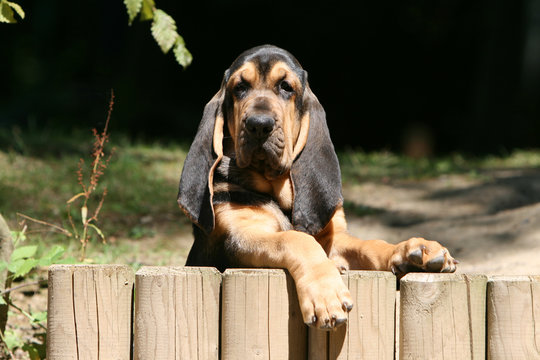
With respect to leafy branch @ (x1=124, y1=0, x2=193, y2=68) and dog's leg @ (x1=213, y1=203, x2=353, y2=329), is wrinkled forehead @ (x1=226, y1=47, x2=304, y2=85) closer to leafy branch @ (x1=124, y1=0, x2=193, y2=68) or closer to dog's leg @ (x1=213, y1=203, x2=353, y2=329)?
leafy branch @ (x1=124, y1=0, x2=193, y2=68)

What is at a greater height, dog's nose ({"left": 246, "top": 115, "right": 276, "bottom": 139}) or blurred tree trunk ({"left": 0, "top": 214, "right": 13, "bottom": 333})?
dog's nose ({"left": 246, "top": 115, "right": 276, "bottom": 139})

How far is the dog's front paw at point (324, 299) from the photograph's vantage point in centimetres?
289

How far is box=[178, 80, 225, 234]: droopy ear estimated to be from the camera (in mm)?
3689

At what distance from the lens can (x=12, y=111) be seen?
15.2m

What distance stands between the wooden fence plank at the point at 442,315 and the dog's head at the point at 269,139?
915 mm

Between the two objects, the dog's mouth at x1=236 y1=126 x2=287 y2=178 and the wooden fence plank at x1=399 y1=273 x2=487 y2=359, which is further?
the dog's mouth at x1=236 y1=126 x2=287 y2=178

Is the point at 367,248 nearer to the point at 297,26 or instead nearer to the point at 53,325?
the point at 53,325

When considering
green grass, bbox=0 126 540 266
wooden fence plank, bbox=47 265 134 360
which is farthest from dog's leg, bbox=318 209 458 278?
green grass, bbox=0 126 540 266

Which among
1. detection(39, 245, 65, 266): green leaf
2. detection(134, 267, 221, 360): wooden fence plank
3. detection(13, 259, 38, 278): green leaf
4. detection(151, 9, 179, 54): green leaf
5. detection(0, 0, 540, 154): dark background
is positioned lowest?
detection(134, 267, 221, 360): wooden fence plank

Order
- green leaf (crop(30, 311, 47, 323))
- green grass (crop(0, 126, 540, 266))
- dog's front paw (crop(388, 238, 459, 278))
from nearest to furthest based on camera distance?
dog's front paw (crop(388, 238, 459, 278)) < green leaf (crop(30, 311, 47, 323)) < green grass (crop(0, 126, 540, 266))

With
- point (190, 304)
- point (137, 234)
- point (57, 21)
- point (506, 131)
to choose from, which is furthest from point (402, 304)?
point (57, 21)

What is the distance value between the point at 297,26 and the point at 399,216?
9817mm

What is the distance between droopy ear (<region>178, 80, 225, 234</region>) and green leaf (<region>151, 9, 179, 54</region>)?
0.46 meters

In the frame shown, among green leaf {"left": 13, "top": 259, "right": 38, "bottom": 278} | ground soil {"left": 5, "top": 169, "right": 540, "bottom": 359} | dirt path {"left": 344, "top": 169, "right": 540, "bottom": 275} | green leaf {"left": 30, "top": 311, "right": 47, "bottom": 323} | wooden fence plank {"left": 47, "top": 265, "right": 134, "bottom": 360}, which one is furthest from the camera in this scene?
dirt path {"left": 344, "top": 169, "right": 540, "bottom": 275}
